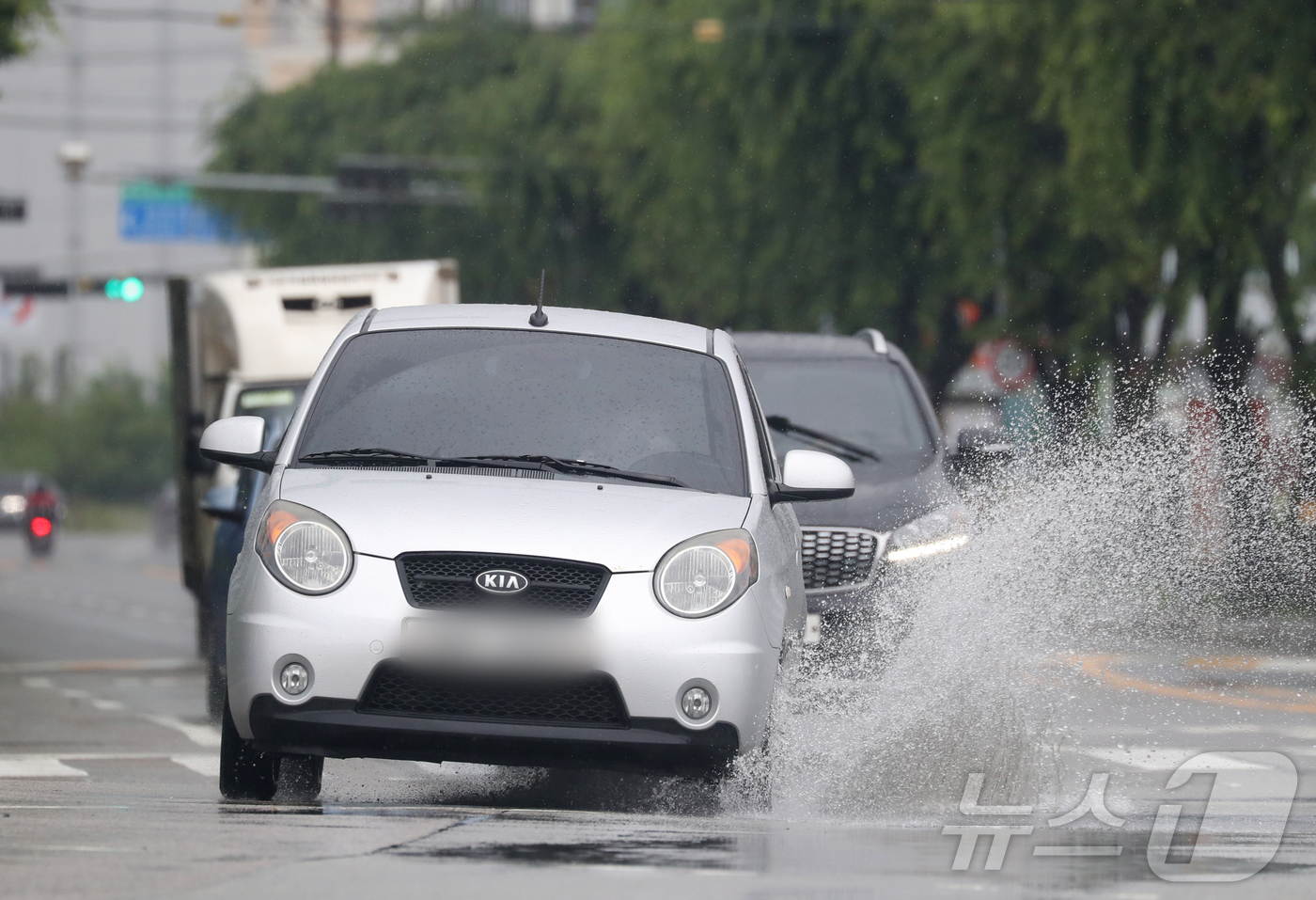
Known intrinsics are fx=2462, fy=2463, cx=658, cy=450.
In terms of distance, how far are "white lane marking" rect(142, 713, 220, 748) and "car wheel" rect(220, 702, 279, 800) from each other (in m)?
3.35

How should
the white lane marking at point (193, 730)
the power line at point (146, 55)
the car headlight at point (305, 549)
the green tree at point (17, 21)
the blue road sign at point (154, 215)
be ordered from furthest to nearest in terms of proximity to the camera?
1. the power line at point (146, 55)
2. the blue road sign at point (154, 215)
3. the green tree at point (17, 21)
4. the white lane marking at point (193, 730)
5. the car headlight at point (305, 549)

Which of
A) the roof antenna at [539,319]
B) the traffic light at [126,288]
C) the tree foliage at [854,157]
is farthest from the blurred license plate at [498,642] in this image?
the traffic light at [126,288]

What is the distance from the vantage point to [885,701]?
912cm

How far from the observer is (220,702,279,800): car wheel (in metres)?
7.51

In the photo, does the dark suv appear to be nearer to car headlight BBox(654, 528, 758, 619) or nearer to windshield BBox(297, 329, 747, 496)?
windshield BBox(297, 329, 747, 496)

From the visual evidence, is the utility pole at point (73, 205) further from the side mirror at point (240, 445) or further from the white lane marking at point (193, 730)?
the side mirror at point (240, 445)

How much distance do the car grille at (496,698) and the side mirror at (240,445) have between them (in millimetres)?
1217

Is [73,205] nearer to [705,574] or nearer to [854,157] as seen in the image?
[854,157]

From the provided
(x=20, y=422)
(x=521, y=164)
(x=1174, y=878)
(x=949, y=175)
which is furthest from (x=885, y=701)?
(x=20, y=422)

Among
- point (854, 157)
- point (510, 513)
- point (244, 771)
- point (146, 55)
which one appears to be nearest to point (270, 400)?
point (244, 771)

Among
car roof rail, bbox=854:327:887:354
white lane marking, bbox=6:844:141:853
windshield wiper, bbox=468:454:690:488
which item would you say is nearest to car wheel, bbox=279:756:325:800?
windshield wiper, bbox=468:454:690:488

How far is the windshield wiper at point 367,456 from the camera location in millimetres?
7645

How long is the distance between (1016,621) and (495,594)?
4.12 metres

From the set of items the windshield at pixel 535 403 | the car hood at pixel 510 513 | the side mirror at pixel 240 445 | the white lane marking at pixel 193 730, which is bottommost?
the white lane marking at pixel 193 730
